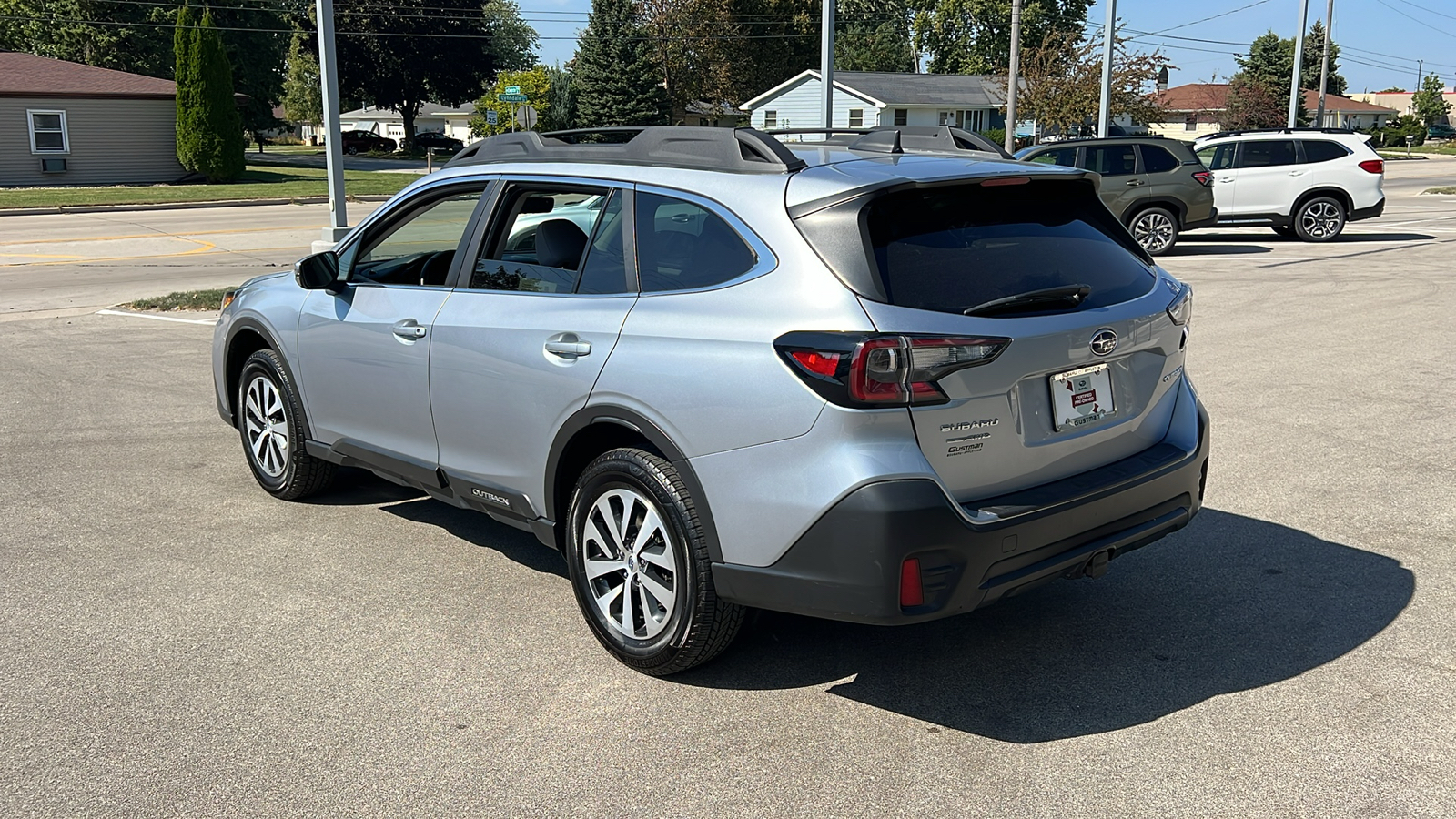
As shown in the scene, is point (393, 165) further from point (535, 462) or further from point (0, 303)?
point (535, 462)

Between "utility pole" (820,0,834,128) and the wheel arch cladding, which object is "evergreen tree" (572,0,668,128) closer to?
"utility pole" (820,0,834,128)

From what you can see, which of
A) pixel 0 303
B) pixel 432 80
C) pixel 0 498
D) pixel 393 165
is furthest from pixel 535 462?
pixel 432 80

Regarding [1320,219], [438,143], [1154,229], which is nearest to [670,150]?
[1154,229]

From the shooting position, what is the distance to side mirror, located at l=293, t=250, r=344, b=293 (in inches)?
217

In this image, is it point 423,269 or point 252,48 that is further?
point 252,48

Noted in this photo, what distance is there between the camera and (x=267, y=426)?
20.8 ft

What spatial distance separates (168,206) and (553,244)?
103ft

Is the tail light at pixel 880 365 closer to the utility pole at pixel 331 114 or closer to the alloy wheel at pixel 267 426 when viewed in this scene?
the alloy wheel at pixel 267 426

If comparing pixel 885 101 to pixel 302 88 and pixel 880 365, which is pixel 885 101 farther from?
pixel 880 365

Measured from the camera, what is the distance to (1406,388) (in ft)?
28.3

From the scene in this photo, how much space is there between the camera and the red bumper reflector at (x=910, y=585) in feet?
11.6

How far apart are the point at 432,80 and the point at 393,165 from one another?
53.8 ft

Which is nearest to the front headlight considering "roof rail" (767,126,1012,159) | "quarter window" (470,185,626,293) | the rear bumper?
the rear bumper

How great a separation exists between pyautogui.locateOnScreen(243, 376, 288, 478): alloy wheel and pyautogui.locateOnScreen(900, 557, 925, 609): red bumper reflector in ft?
12.1
